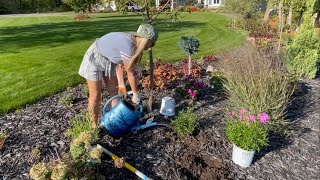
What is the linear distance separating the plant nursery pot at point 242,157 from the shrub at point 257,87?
34.5 inches

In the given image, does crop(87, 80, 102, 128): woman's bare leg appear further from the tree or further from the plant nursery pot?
the tree

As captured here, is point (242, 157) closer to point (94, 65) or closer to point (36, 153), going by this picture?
point (94, 65)

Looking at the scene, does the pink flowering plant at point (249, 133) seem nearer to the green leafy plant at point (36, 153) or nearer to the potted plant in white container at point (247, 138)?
the potted plant in white container at point (247, 138)

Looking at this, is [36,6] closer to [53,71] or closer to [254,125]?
[53,71]

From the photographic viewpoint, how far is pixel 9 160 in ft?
10.4

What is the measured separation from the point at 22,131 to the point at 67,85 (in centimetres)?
201

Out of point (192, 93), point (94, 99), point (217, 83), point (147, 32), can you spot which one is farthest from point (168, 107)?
point (217, 83)

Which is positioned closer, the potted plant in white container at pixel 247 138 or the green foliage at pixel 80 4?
the potted plant in white container at pixel 247 138

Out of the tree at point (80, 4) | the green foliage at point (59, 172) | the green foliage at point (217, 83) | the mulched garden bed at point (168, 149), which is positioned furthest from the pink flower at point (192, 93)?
the tree at point (80, 4)

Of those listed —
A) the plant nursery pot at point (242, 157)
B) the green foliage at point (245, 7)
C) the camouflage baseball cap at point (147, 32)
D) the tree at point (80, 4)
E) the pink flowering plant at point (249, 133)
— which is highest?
the tree at point (80, 4)

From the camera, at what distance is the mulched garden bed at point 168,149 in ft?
10.2

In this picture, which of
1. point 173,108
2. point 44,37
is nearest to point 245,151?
point 173,108

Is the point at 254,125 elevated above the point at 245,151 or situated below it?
above

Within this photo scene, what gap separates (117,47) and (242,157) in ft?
6.15
